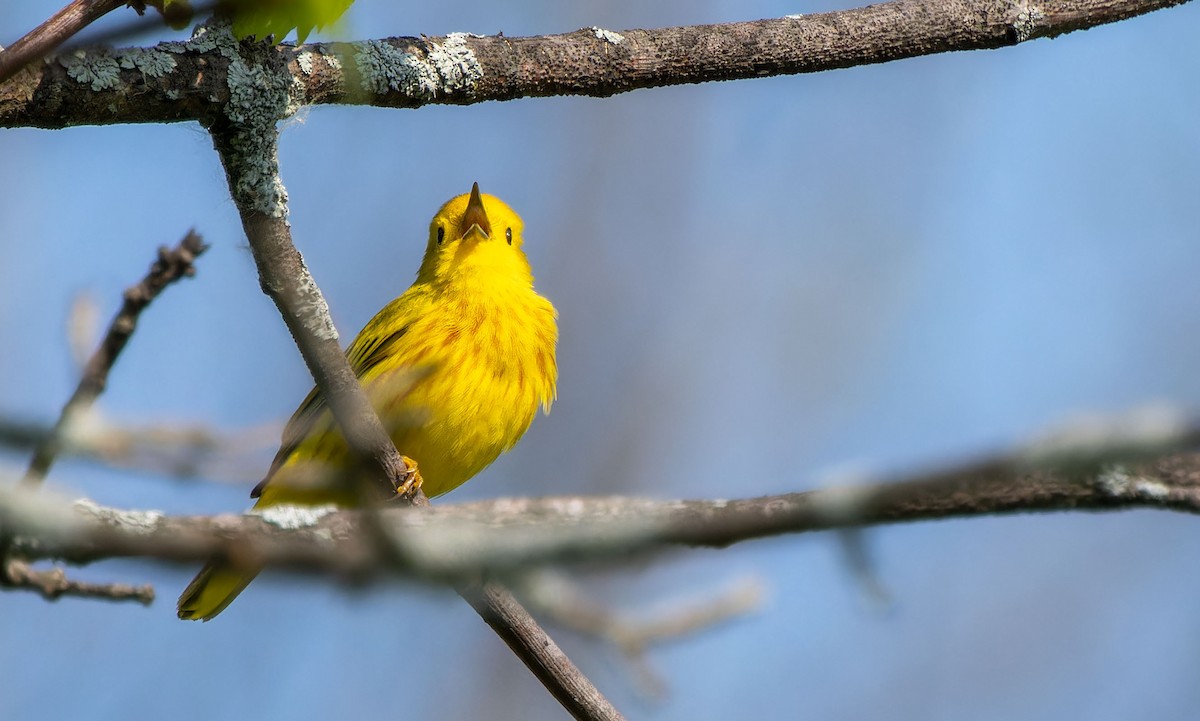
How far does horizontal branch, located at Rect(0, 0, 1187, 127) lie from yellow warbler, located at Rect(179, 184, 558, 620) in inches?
72.8

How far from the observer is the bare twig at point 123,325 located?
2.33 meters

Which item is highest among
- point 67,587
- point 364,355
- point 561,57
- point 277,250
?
point 561,57

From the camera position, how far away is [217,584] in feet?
18.5

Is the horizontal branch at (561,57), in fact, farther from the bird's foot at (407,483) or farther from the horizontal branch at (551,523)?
the horizontal branch at (551,523)

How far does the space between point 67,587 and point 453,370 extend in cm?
322

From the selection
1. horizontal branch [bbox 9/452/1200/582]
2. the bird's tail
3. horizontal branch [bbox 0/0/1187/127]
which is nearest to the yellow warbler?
the bird's tail

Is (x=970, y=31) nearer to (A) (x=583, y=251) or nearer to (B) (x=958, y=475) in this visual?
(B) (x=958, y=475)

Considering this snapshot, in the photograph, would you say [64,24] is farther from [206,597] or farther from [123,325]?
[206,597]

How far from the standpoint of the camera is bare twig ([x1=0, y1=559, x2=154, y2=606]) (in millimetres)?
1864

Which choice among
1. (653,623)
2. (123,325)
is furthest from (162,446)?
(653,623)

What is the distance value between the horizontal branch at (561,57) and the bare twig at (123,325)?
11.5 inches

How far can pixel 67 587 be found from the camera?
208 cm

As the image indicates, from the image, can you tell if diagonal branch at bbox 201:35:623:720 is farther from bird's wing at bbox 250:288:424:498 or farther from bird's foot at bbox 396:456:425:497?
bird's wing at bbox 250:288:424:498

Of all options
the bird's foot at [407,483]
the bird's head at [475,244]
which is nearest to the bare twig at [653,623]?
the bird's foot at [407,483]
